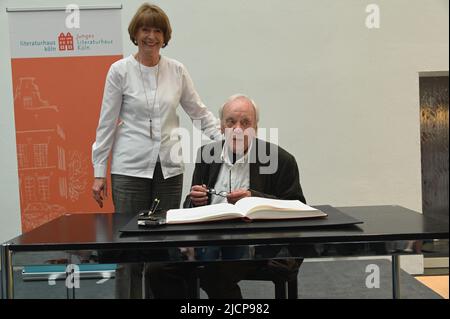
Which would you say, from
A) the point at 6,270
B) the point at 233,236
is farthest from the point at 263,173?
the point at 6,270

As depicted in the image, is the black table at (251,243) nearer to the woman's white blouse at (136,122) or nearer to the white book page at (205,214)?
the white book page at (205,214)

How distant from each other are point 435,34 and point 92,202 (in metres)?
2.78

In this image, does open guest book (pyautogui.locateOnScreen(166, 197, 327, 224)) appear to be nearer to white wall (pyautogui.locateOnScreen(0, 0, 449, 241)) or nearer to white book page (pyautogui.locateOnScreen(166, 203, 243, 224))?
white book page (pyautogui.locateOnScreen(166, 203, 243, 224))

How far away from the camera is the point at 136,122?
220 centimetres

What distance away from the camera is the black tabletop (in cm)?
105

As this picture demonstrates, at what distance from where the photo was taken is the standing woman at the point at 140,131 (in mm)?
2152

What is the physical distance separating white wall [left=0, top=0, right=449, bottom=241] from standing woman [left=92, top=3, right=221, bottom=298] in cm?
150

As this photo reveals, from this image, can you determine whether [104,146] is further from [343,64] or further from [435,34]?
[435,34]

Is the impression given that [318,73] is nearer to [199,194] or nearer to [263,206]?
[199,194]

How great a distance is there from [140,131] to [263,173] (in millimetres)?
592

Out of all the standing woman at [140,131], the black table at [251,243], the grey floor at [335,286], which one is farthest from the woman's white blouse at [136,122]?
the black table at [251,243]

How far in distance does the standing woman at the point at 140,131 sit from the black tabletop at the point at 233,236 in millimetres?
844

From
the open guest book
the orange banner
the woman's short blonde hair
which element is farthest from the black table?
the orange banner
